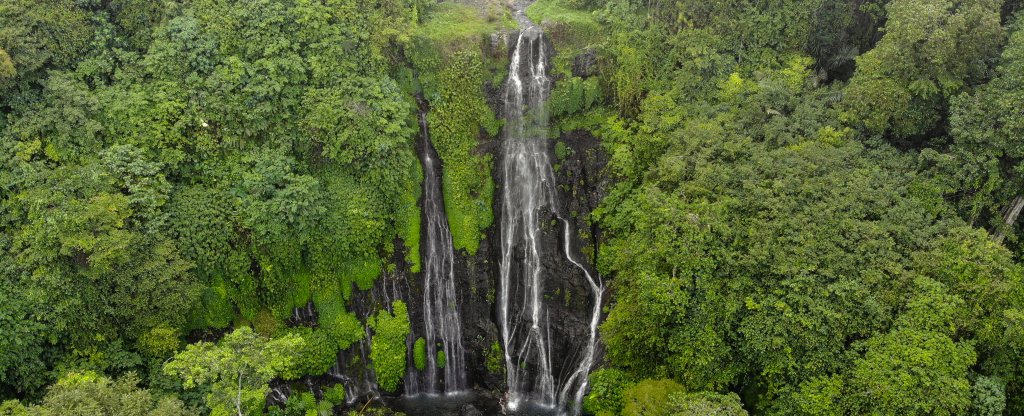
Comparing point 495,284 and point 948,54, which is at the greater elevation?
point 948,54

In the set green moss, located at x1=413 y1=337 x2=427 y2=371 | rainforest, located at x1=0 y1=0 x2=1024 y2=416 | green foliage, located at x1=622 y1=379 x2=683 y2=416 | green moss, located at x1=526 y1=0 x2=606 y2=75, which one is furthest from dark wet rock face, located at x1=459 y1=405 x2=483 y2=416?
green moss, located at x1=526 y1=0 x2=606 y2=75

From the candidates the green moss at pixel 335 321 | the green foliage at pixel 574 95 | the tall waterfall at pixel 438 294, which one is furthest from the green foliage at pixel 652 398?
the green foliage at pixel 574 95

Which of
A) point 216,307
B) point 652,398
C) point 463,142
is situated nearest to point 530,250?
point 463,142

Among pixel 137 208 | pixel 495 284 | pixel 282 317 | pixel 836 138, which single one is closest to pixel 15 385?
pixel 137 208

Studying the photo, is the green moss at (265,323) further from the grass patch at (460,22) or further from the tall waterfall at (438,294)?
the grass patch at (460,22)

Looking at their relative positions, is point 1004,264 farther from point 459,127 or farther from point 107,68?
point 107,68

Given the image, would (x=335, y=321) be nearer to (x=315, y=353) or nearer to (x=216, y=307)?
(x=315, y=353)
